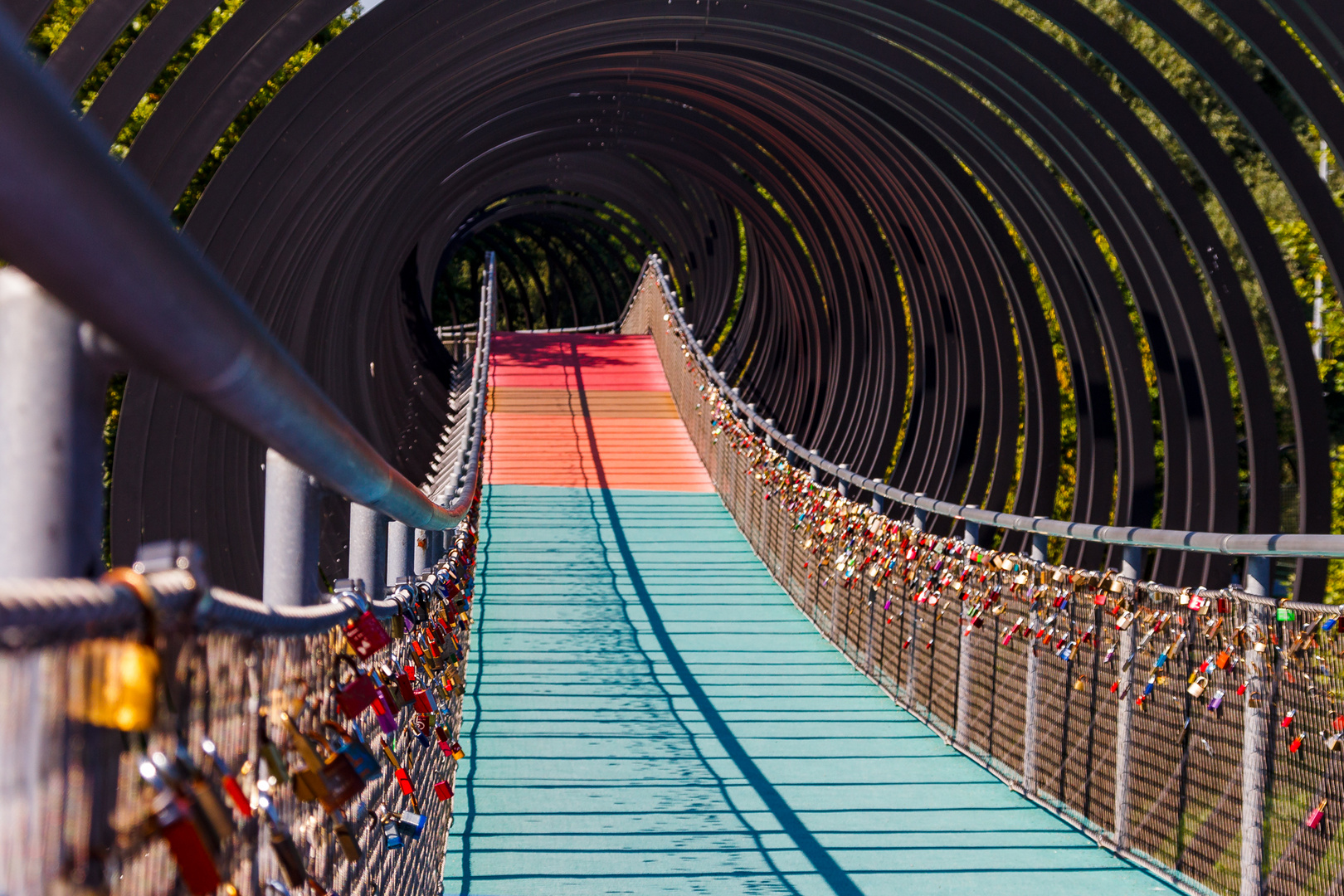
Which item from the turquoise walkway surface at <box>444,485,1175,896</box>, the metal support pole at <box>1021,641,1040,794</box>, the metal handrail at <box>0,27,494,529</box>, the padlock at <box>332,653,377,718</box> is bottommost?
the turquoise walkway surface at <box>444,485,1175,896</box>

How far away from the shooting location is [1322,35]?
19.2 feet

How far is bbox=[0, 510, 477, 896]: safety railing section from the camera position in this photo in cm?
89

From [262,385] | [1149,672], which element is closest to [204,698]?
[262,385]

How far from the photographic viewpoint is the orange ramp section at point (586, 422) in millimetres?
16312

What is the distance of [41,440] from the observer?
3.17 ft

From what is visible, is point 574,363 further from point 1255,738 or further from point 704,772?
point 1255,738

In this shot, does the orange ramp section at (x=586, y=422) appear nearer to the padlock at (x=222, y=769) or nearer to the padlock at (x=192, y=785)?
the padlock at (x=222, y=769)

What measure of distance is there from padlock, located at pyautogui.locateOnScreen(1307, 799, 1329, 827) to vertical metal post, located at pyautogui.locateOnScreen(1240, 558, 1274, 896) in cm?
19

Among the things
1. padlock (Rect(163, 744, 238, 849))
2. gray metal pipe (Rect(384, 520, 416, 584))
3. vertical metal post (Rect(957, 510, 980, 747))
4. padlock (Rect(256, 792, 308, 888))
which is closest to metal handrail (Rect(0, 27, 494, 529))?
padlock (Rect(163, 744, 238, 849))

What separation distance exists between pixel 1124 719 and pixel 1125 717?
1 cm

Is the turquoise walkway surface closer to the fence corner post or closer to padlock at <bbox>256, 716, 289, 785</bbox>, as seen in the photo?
the fence corner post

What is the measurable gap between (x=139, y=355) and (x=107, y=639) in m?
0.20

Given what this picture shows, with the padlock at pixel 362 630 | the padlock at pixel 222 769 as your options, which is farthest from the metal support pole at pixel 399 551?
the padlock at pixel 222 769

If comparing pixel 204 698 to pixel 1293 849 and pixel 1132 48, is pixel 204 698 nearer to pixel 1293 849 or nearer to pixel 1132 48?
pixel 1293 849
